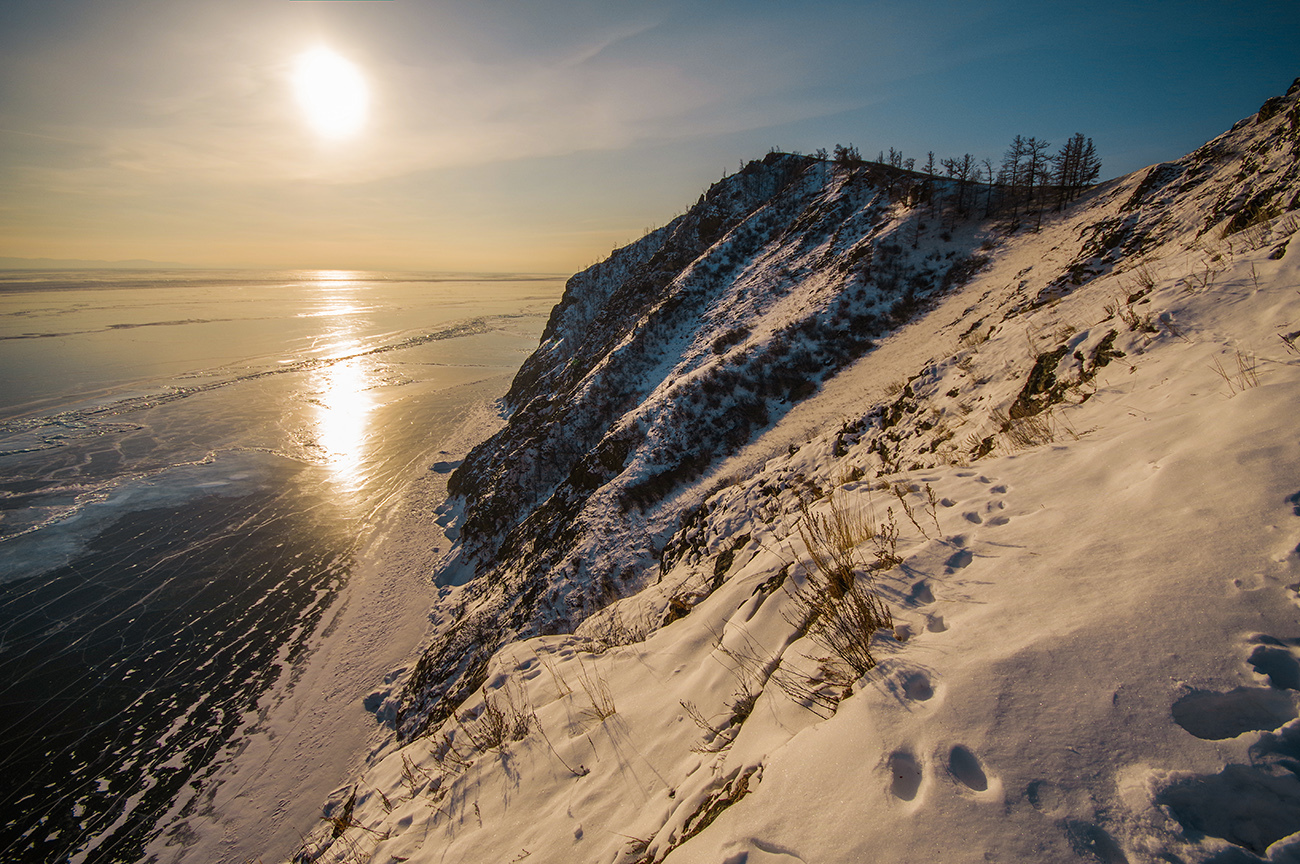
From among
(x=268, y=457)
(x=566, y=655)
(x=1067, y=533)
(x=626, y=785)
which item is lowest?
(x=268, y=457)

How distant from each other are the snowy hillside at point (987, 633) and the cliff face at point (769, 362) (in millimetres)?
216

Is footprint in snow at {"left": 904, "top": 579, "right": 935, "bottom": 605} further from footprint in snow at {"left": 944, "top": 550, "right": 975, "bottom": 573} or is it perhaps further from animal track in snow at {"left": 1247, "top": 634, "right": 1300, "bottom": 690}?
animal track in snow at {"left": 1247, "top": 634, "right": 1300, "bottom": 690}

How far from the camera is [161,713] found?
14.7 m

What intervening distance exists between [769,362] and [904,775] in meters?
16.1

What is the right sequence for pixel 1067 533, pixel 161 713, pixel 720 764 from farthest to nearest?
pixel 161 713
pixel 1067 533
pixel 720 764

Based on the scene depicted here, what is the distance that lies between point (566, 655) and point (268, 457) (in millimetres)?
35674

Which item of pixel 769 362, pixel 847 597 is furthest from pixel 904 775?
pixel 769 362

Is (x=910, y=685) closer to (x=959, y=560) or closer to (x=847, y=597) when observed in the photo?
(x=847, y=597)

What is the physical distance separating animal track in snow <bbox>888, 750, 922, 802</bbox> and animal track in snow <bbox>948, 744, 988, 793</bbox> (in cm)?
14

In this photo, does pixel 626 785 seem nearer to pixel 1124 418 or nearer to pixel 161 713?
pixel 1124 418

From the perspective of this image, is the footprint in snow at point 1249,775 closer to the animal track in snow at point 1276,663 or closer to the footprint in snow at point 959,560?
the animal track in snow at point 1276,663

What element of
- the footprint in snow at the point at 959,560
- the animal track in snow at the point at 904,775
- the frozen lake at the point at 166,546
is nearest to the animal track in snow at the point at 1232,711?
the animal track in snow at the point at 904,775

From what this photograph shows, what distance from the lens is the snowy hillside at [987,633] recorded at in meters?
1.83

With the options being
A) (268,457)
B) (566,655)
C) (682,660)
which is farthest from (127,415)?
(682,660)
